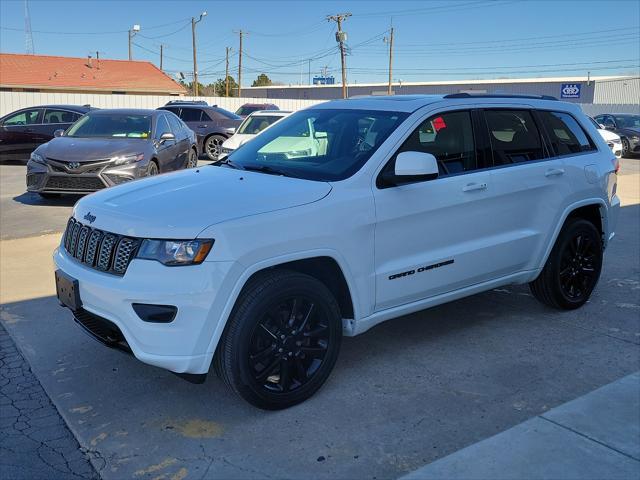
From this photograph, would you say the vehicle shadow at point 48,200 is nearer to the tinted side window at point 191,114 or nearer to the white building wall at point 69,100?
the tinted side window at point 191,114

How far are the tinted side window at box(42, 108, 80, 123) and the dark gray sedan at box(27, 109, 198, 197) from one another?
20.7ft

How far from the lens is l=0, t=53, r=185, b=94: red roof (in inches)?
1849

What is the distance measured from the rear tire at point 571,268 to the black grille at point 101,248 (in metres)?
3.42

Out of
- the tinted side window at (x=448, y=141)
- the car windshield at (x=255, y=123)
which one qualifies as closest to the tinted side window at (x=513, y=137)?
the tinted side window at (x=448, y=141)

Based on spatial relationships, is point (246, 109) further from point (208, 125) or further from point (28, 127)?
point (28, 127)

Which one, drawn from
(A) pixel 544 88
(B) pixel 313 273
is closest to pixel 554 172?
(B) pixel 313 273

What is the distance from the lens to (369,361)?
4.40m

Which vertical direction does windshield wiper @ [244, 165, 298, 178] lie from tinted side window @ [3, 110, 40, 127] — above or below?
below

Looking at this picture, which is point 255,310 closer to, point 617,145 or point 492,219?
point 492,219

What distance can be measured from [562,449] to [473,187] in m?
1.87

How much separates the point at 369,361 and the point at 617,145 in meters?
19.0

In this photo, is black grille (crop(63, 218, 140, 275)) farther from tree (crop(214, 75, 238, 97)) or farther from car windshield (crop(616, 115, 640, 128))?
tree (crop(214, 75, 238, 97))

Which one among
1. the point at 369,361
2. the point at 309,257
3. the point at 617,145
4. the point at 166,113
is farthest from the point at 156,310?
the point at 617,145

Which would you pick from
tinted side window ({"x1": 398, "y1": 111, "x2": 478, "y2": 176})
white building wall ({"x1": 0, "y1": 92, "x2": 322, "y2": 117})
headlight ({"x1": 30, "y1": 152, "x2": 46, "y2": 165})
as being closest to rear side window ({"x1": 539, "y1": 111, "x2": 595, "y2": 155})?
tinted side window ({"x1": 398, "y1": 111, "x2": 478, "y2": 176})
